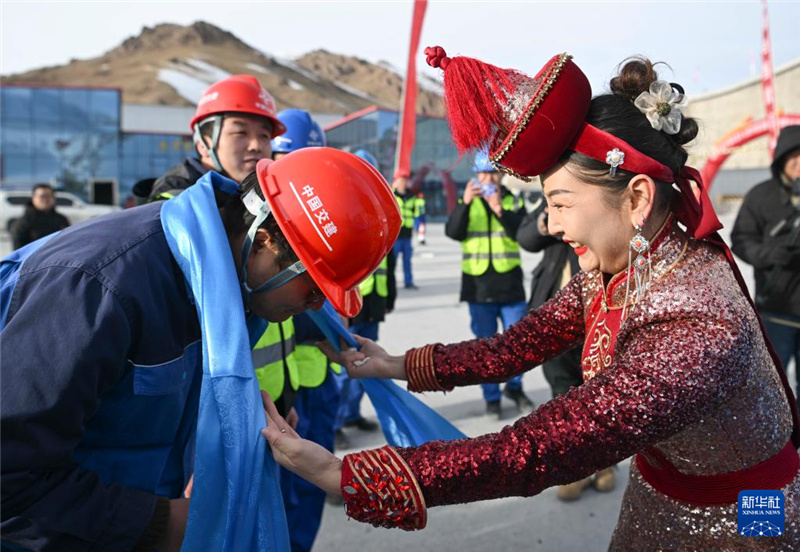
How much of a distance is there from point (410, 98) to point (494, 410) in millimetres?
9257

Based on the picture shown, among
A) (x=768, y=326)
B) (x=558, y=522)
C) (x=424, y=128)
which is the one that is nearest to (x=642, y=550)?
(x=558, y=522)

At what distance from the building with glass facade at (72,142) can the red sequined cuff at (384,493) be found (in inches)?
1351

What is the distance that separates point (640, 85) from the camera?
140cm

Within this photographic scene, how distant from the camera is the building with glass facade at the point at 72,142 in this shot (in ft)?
104

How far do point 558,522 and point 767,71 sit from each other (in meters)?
20.9

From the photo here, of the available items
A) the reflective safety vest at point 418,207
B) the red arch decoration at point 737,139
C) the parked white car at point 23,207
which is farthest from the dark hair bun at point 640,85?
the parked white car at point 23,207

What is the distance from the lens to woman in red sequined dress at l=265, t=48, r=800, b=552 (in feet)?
3.82

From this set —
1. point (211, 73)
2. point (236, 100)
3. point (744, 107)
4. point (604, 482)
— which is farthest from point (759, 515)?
point (211, 73)

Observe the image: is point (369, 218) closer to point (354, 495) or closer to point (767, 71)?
point (354, 495)

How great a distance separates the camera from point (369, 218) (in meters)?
1.48

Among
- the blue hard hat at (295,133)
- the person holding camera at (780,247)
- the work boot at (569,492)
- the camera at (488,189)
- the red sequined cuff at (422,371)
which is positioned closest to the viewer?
the red sequined cuff at (422,371)

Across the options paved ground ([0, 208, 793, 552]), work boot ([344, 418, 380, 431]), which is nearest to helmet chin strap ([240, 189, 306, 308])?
paved ground ([0, 208, 793, 552])

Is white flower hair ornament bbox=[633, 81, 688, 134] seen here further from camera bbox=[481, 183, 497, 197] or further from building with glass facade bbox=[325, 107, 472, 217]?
building with glass facade bbox=[325, 107, 472, 217]

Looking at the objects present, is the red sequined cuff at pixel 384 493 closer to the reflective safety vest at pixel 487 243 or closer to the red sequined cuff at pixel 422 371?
the red sequined cuff at pixel 422 371
